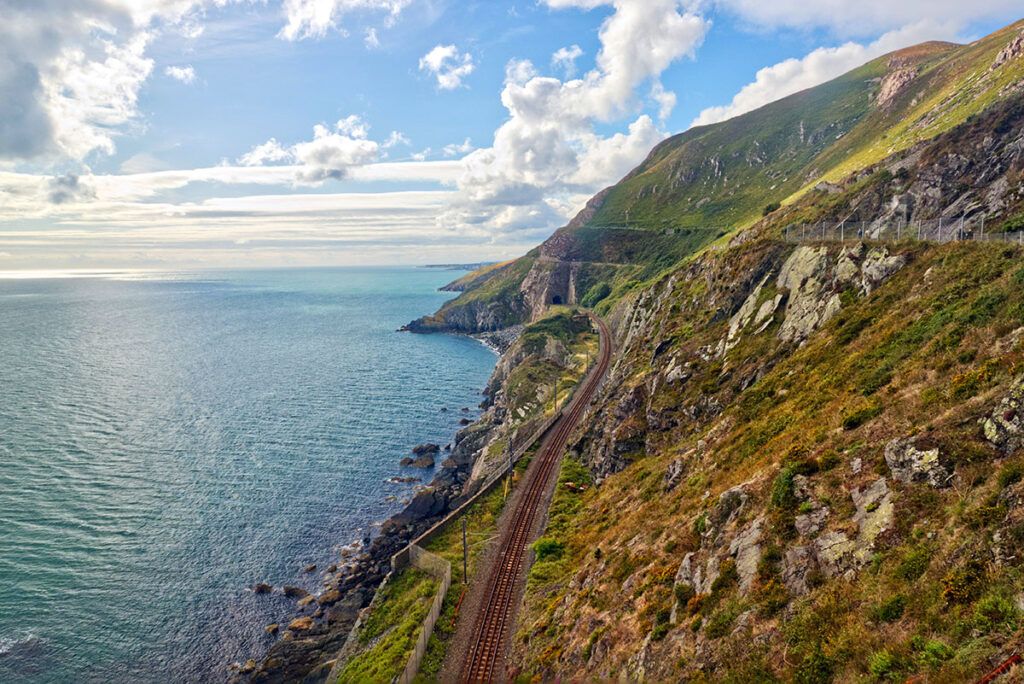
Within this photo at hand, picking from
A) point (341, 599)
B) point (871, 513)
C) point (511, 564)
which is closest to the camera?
point (871, 513)

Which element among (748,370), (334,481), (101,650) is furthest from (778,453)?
(334,481)

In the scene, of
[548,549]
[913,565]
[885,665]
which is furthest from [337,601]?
[913,565]

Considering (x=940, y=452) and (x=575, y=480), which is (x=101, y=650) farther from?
(x=940, y=452)

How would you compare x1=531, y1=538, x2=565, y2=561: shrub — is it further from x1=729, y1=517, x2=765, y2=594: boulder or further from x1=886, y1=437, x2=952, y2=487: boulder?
x1=886, y1=437, x2=952, y2=487: boulder

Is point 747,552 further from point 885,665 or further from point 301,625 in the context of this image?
point 301,625

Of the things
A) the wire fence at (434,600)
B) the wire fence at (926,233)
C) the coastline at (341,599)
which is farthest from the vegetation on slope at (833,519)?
the coastline at (341,599)

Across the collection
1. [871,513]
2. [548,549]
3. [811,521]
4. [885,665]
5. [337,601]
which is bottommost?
[337,601]
